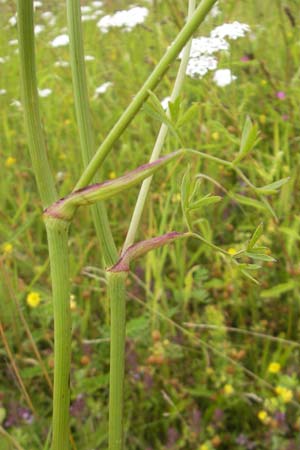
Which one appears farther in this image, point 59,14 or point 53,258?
point 59,14

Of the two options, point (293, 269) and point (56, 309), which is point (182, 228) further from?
point (56, 309)

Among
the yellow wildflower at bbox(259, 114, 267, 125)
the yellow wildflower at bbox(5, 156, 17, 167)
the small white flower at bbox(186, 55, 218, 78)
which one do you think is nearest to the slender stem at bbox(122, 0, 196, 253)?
the small white flower at bbox(186, 55, 218, 78)

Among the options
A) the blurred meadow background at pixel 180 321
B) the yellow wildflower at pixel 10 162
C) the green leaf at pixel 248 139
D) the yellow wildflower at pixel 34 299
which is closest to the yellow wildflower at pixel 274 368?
the blurred meadow background at pixel 180 321

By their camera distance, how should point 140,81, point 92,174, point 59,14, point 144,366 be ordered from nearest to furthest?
point 92,174
point 144,366
point 140,81
point 59,14

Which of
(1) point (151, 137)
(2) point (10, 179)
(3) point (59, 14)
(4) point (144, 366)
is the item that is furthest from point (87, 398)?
(3) point (59, 14)

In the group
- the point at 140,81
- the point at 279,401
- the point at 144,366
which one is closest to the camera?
the point at 279,401

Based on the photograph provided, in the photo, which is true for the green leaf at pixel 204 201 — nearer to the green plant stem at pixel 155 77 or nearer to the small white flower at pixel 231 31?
the green plant stem at pixel 155 77
